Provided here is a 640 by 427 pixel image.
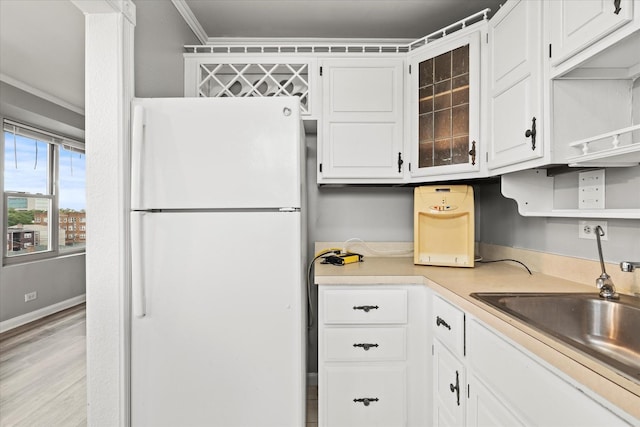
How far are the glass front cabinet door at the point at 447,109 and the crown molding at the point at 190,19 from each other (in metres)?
1.40

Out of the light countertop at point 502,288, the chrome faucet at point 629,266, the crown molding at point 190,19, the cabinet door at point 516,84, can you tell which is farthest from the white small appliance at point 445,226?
the crown molding at point 190,19

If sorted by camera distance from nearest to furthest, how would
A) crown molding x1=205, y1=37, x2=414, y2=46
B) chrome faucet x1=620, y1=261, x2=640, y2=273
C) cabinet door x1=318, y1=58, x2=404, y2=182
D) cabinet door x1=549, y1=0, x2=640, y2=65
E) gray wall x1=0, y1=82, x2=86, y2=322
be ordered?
cabinet door x1=549, y1=0, x2=640, y2=65, chrome faucet x1=620, y1=261, x2=640, y2=273, cabinet door x1=318, y1=58, x2=404, y2=182, crown molding x1=205, y1=37, x2=414, y2=46, gray wall x1=0, y1=82, x2=86, y2=322

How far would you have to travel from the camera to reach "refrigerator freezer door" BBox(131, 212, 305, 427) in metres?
1.38

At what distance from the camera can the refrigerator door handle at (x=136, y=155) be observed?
4.40 feet

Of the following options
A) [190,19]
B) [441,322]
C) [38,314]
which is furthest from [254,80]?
[38,314]

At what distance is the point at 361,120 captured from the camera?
6.63 ft

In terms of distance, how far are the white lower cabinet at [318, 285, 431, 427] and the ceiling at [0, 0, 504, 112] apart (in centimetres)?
171

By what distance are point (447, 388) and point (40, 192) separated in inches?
195

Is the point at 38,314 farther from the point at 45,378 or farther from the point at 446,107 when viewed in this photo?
the point at 446,107

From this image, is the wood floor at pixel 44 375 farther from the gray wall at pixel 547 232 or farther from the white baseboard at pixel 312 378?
the gray wall at pixel 547 232

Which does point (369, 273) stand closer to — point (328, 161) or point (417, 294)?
point (417, 294)

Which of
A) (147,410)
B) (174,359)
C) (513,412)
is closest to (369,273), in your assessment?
(513,412)

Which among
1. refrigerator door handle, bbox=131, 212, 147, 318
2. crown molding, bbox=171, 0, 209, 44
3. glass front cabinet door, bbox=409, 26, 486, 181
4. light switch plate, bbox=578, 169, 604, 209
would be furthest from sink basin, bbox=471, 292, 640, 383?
crown molding, bbox=171, 0, 209, 44

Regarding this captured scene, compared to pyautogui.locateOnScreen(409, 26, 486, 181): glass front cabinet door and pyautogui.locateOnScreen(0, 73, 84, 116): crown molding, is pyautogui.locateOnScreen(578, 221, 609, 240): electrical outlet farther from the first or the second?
pyautogui.locateOnScreen(0, 73, 84, 116): crown molding
